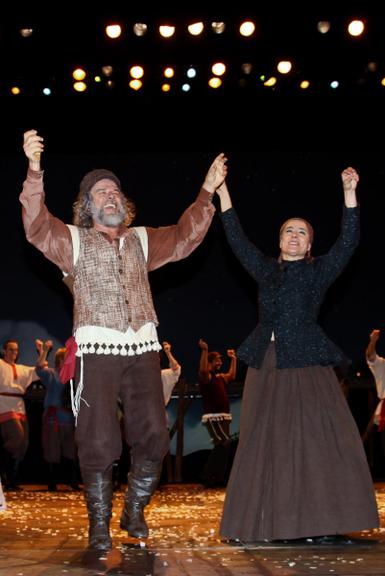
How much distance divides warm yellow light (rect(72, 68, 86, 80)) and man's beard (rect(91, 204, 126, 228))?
4.32m

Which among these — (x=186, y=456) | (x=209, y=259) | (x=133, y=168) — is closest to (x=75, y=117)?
(x=133, y=168)

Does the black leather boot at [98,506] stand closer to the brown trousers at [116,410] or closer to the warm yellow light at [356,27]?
the brown trousers at [116,410]

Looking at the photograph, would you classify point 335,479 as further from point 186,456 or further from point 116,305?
point 186,456

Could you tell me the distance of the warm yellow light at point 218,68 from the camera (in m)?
8.51

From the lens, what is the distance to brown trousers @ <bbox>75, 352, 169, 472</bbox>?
4.27 metres

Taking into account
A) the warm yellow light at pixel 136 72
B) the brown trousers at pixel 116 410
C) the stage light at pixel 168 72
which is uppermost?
the stage light at pixel 168 72

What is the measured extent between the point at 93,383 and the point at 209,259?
22.8 feet

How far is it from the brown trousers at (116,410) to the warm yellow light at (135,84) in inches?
195

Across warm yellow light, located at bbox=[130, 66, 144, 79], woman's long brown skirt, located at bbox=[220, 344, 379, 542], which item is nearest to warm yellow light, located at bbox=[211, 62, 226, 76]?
warm yellow light, located at bbox=[130, 66, 144, 79]

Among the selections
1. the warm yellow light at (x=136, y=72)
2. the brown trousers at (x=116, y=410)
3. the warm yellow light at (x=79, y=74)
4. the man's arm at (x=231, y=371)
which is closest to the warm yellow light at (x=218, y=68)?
the warm yellow light at (x=136, y=72)

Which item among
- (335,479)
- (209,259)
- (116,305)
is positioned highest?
(209,259)

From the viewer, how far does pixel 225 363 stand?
1123 cm

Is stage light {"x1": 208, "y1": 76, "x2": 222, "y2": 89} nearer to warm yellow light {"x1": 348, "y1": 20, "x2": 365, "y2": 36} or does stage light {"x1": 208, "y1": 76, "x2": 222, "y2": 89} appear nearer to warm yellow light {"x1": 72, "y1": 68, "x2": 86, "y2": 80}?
warm yellow light {"x1": 72, "y1": 68, "x2": 86, "y2": 80}

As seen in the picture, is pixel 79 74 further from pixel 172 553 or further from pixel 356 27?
pixel 172 553
